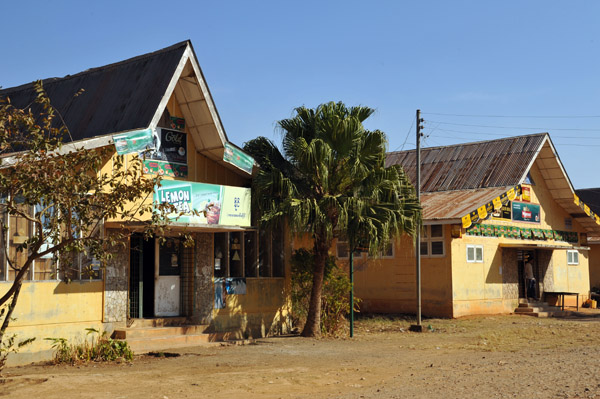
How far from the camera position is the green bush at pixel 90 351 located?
13.3 metres

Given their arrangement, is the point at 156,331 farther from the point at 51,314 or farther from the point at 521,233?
the point at 521,233

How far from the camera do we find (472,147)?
1203 inches

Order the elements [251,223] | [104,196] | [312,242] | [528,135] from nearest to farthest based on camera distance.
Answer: [104,196] → [251,223] → [312,242] → [528,135]

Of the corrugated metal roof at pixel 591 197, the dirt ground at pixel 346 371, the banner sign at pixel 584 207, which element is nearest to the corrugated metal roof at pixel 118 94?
the dirt ground at pixel 346 371

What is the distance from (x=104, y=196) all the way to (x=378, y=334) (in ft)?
36.6

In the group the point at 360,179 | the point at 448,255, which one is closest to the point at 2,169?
the point at 360,179

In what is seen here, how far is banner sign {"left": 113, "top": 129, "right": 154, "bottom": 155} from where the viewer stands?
14.3m

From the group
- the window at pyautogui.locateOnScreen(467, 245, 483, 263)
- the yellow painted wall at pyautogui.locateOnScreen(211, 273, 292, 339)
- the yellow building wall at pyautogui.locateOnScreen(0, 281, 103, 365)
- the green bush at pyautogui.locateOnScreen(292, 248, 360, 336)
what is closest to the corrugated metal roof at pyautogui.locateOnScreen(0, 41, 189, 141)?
the yellow building wall at pyautogui.locateOnScreen(0, 281, 103, 365)

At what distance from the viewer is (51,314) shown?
13.8 m

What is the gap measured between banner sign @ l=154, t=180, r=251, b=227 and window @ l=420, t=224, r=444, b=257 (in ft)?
30.4

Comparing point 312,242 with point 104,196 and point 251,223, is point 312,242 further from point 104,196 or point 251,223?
point 104,196

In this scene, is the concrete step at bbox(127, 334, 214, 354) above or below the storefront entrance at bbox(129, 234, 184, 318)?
below

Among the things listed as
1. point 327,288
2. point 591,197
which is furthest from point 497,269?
point 591,197

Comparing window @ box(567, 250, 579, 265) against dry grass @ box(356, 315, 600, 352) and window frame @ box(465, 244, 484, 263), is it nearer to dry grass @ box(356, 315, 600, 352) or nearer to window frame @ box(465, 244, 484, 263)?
dry grass @ box(356, 315, 600, 352)
